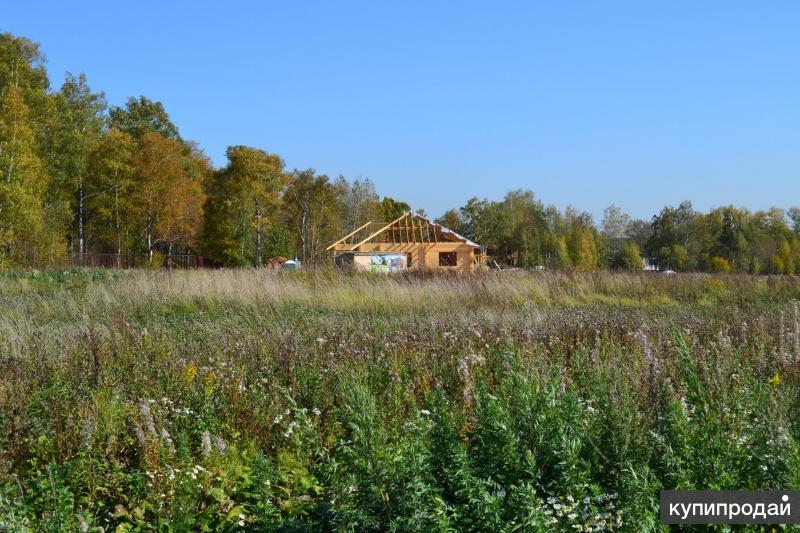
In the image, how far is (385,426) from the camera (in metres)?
4.83

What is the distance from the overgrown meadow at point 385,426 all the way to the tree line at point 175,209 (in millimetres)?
22014

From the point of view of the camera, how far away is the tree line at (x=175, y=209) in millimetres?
35719

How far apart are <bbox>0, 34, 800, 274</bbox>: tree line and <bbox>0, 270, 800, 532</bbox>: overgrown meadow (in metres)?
22.0

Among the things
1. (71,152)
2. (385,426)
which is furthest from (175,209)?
(385,426)

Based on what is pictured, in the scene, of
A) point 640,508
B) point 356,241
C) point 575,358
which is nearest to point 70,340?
point 575,358

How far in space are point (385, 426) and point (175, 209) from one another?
4100 centimetres

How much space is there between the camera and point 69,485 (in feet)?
13.3

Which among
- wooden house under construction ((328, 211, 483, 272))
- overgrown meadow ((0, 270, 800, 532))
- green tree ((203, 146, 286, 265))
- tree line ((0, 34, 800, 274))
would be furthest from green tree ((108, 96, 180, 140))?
overgrown meadow ((0, 270, 800, 532))

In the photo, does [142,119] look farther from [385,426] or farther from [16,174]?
[385,426]

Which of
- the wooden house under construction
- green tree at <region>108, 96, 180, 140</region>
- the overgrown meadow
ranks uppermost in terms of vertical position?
green tree at <region>108, 96, 180, 140</region>

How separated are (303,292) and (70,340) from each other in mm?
7030

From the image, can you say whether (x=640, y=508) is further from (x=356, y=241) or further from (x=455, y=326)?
(x=356, y=241)

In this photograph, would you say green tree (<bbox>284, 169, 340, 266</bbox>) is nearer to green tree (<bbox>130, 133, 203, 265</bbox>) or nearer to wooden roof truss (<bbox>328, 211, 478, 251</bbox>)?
wooden roof truss (<bbox>328, 211, 478, 251</bbox>)

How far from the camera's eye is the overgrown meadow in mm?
3260
